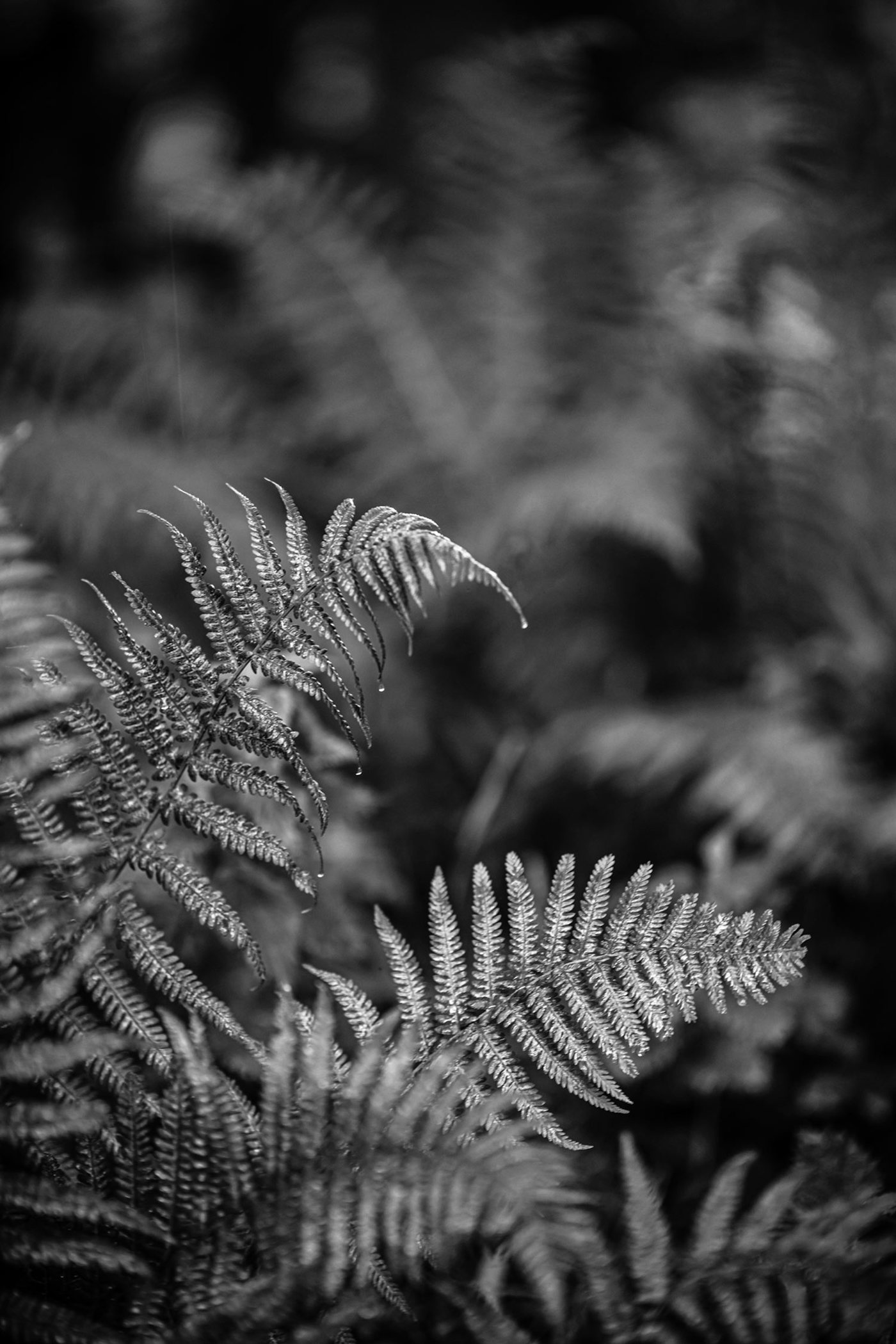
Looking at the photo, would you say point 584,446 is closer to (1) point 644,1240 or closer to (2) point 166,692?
(2) point 166,692

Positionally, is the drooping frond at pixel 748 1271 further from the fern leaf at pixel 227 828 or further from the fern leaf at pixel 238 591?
the fern leaf at pixel 238 591

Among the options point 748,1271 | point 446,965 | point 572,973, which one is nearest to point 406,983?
point 446,965

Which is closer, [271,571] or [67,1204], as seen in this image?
[67,1204]

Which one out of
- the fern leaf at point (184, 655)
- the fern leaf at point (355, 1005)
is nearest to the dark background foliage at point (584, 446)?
the fern leaf at point (355, 1005)

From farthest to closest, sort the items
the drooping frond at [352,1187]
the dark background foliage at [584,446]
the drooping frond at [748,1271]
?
the dark background foliage at [584,446]
the drooping frond at [748,1271]
the drooping frond at [352,1187]

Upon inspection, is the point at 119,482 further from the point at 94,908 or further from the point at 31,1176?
the point at 31,1176

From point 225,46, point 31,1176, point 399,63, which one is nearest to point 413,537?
point 31,1176
